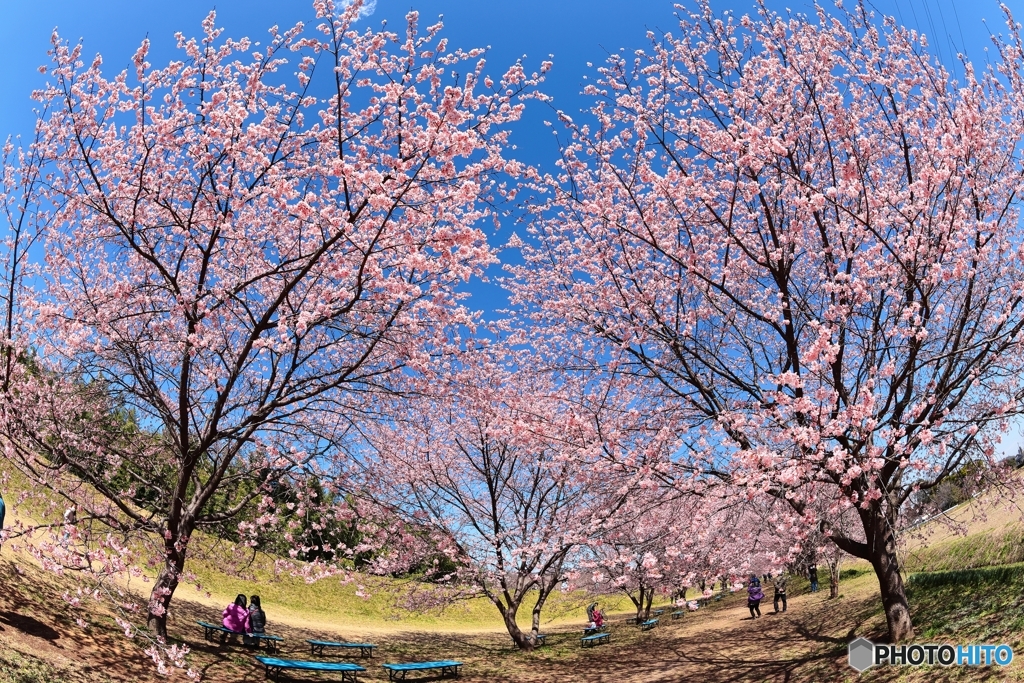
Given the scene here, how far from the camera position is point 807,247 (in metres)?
9.47

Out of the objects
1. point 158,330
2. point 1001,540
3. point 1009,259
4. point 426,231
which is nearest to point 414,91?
point 426,231

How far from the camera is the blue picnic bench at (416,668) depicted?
11.2 metres

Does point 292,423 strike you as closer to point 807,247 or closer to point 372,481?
point 372,481

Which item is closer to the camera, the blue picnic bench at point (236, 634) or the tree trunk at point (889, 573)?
the tree trunk at point (889, 573)

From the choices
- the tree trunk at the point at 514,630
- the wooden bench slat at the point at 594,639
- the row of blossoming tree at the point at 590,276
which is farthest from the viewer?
the wooden bench slat at the point at 594,639

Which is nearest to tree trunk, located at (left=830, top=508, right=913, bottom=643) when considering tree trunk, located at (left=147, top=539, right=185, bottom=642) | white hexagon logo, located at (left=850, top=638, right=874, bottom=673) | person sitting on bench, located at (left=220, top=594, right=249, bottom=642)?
white hexagon logo, located at (left=850, top=638, right=874, bottom=673)

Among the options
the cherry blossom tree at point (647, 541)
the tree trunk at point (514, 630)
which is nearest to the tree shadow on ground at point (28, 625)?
the cherry blossom tree at point (647, 541)

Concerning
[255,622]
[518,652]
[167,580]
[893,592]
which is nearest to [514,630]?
[518,652]

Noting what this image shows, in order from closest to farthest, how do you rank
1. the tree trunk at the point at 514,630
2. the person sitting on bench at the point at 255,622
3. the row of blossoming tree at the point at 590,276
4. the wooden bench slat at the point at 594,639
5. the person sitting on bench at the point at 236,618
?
the row of blossoming tree at the point at 590,276 → the person sitting on bench at the point at 236,618 → the person sitting on bench at the point at 255,622 → the tree trunk at the point at 514,630 → the wooden bench slat at the point at 594,639

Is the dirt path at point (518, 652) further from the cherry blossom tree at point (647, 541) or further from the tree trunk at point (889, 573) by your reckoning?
the cherry blossom tree at point (647, 541)

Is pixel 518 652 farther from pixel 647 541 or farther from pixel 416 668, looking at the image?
pixel 647 541

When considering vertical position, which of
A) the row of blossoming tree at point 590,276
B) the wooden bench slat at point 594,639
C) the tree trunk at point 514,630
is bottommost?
the wooden bench slat at point 594,639

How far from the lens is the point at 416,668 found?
36.9 ft

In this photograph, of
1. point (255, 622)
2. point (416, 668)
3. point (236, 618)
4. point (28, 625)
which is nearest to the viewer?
point (28, 625)
